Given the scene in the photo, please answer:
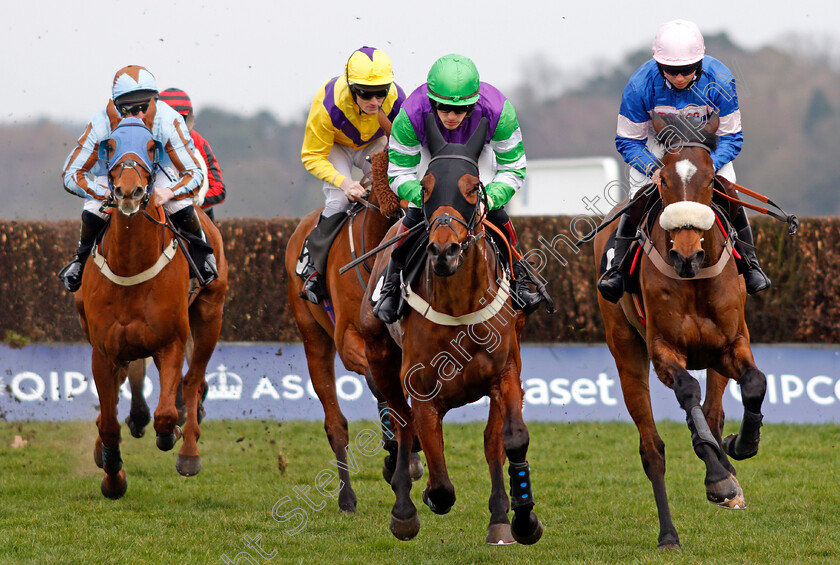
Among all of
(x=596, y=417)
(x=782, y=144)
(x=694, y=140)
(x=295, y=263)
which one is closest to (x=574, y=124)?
(x=782, y=144)

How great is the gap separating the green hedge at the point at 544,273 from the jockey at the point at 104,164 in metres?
4.53

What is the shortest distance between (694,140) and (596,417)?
17.3 feet

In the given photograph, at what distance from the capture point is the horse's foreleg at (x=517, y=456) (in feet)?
16.1

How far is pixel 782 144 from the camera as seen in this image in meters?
25.5

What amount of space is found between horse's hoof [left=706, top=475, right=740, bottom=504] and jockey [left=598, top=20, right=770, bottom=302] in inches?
46.6

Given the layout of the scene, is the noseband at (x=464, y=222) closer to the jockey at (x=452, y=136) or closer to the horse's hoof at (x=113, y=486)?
the jockey at (x=452, y=136)

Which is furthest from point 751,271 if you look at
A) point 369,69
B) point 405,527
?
point 369,69

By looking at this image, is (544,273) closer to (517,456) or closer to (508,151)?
(508,151)

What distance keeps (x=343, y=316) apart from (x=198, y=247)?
1359mm

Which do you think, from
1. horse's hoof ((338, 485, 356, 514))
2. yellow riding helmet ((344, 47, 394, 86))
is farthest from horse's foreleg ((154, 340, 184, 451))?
yellow riding helmet ((344, 47, 394, 86))

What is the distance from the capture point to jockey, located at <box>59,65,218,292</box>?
267 inches

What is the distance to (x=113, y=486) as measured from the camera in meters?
7.10

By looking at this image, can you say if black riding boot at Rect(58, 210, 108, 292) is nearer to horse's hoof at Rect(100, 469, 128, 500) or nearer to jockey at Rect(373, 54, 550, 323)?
horse's hoof at Rect(100, 469, 128, 500)

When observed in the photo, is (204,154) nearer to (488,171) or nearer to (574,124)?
Result: (488,171)
